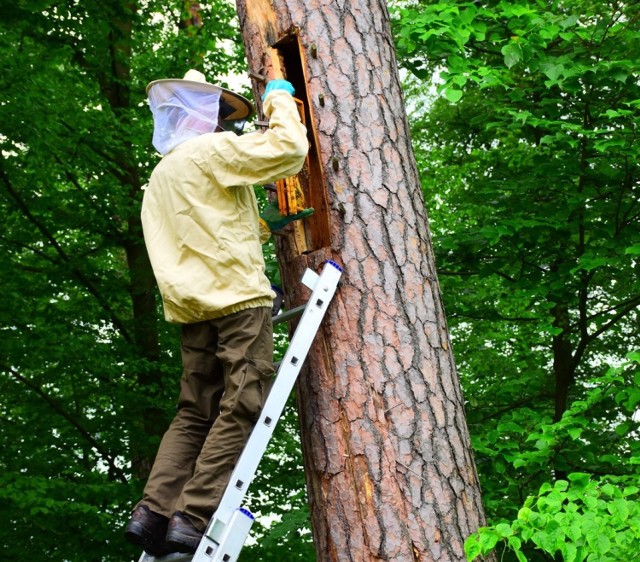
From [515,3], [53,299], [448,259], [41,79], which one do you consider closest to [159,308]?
[53,299]

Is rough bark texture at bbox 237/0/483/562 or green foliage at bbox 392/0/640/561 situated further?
green foliage at bbox 392/0/640/561

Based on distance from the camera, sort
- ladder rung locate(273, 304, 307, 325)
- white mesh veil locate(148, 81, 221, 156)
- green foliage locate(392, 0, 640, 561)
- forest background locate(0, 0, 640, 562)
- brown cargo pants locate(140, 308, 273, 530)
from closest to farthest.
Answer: brown cargo pants locate(140, 308, 273, 530) < white mesh veil locate(148, 81, 221, 156) < ladder rung locate(273, 304, 307, 325) < green foliage locate(392, 0, 640, 561) < forest background locate(0, 0, 640, 562)

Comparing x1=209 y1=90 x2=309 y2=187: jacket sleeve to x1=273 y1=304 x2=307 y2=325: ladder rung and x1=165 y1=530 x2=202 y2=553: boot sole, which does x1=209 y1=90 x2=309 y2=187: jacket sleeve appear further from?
x1=165 y1=530 x2=202 y2=553: boot sole

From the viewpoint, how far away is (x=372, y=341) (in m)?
3.39

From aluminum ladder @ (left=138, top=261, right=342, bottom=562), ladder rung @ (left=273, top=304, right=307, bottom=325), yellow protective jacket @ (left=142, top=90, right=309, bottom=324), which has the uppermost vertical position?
yellow protective jacket @ (left=142, top=90, right=309, bottom=324)

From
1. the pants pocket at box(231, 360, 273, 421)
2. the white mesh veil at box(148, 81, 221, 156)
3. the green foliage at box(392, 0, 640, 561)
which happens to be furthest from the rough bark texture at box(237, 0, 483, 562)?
the green foliage at box(392, 0, 640, 561)

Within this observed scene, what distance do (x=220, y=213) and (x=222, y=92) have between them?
53 cm

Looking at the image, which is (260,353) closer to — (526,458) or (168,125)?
(168,125)

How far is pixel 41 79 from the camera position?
24.7 ft

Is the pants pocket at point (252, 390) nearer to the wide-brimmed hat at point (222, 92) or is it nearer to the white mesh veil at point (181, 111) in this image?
the white mesh veil at point (181, 111)

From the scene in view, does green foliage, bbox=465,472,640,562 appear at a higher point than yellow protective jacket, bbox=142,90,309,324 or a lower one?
lower

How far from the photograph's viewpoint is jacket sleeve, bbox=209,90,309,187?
3230mm

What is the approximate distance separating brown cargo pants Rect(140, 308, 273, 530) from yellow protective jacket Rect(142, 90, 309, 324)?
0.11 meters

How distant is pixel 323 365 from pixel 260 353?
31 centimetres
